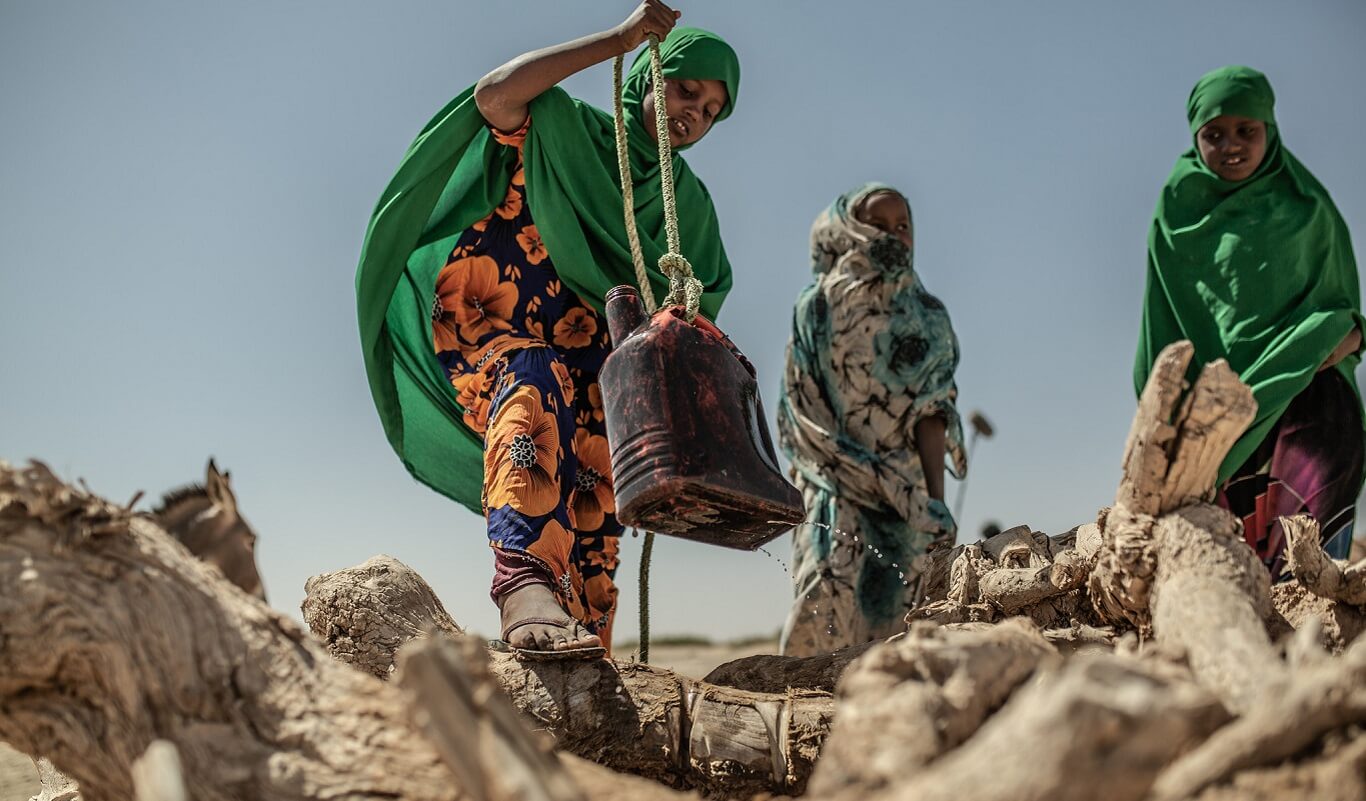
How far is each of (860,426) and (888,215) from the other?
1.18 meters

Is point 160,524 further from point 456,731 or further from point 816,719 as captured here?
point 816,719

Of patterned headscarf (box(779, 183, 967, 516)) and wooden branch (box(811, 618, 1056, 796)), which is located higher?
patterned headscarf (box(779, 183, 967, 516))

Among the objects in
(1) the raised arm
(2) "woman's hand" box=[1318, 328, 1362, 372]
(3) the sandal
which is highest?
(1) the raised arm

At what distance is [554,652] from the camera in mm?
3258

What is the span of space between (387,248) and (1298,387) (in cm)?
330

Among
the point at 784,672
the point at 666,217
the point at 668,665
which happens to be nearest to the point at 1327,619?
the point at 784,672

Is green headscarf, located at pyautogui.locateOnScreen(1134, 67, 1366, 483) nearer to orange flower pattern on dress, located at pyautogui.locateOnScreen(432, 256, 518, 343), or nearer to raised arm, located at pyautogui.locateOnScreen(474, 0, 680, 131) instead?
raised arm, located at pyautogui.locateOnScreen(474, 0, 680, 131)

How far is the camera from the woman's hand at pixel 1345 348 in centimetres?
522

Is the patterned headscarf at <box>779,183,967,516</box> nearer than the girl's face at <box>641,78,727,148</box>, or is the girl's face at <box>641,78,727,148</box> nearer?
the girl's face at <box>641,78,727,148</box>

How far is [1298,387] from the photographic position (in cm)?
492

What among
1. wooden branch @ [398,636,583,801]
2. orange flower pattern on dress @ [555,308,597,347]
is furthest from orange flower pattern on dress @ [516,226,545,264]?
wooden branch @ [398,636,583,801]

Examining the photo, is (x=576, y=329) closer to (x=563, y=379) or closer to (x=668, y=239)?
(x=563, y=379)

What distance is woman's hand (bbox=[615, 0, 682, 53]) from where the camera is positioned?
155 inches

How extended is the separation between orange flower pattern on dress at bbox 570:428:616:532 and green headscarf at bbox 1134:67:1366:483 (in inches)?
97.7
